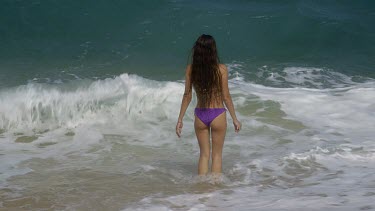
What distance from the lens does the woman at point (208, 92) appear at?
6.17 m

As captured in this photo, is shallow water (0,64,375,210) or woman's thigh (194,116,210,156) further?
woman's thigh (194,116,210,156)

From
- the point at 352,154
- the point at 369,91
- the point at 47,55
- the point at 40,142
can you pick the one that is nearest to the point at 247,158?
the point at 352,154

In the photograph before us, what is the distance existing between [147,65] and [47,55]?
7.08 feet

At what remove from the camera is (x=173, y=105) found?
10.3m

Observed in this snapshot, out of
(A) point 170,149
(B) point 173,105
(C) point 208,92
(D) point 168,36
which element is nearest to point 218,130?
(C) point 208,92

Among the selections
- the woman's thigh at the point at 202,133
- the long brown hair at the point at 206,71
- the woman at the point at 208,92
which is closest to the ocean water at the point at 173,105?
the woman's thigh at the point at 202,133

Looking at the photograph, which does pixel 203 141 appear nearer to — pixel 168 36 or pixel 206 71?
pixel 206 71

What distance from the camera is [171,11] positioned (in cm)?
1619

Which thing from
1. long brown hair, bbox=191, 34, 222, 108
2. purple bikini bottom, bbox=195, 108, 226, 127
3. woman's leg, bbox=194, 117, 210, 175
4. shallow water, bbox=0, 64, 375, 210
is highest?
long brown hair, bbox=191, 34, 222, 108

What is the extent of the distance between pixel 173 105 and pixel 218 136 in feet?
12.8

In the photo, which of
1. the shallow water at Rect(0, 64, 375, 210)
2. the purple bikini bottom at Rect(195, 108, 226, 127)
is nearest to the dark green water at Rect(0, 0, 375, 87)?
the shallow water at Rect(0, 64, 375, 210)

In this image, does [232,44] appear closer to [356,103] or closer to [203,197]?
[356,103]

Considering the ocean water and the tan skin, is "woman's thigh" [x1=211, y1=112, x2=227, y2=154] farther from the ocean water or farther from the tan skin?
the ocean water

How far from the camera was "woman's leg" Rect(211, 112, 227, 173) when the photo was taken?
21.0 feet
